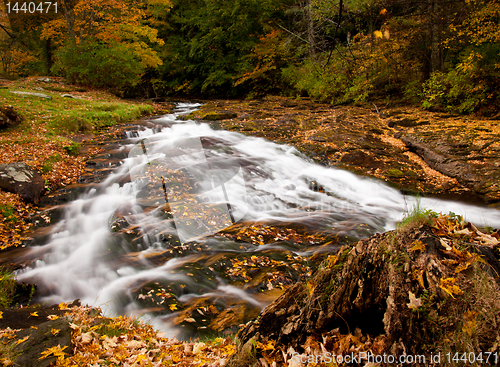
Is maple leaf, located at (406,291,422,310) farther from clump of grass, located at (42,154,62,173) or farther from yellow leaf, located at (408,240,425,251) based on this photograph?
clump of grass, located at (42,154,62,173)

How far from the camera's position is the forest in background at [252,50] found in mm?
11958

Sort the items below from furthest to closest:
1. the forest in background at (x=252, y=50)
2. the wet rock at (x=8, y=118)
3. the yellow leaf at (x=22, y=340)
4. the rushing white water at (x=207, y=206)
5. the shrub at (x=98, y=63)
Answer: the shrub at (x=98, y=63), the forest in background at (x=252, y=50), the wet rock at (x=8, y=118), the rushing white water at (x=207, y=206), the yellow leaf at (x=22, y=340)

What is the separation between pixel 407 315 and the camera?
6.09 feet

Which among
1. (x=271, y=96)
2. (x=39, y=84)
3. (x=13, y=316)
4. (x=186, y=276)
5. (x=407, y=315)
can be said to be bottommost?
(x=186, y=276)

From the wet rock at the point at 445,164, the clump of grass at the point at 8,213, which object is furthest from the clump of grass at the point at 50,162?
the wet rock at the point at 445,164

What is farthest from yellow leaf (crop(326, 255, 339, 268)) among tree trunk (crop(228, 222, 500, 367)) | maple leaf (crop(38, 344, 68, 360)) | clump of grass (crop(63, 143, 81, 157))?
clump of grass (crop(63, 143, 81, 157))

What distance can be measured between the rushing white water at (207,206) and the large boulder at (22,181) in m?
0.98

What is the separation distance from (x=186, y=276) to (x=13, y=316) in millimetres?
2220

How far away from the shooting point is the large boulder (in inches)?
246

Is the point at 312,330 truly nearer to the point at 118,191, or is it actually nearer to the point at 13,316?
the point at 13,316

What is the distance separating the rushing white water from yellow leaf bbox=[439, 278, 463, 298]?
1674mm

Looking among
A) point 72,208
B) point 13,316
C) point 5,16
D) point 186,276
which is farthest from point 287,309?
point 5,16

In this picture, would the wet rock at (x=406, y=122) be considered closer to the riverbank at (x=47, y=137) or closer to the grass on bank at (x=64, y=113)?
the riverbank at (x=47, y=137)

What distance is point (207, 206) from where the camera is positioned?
698 cm
